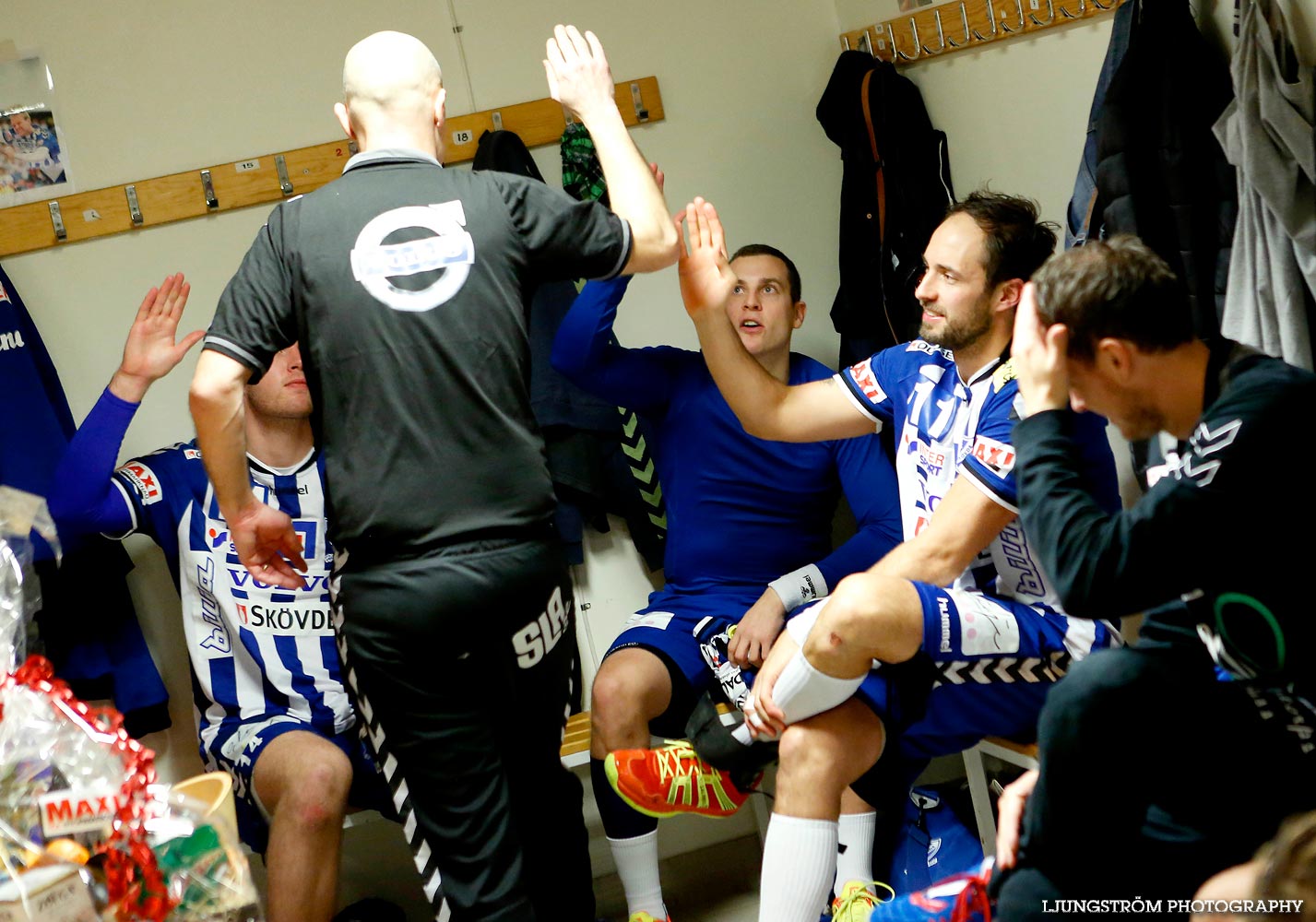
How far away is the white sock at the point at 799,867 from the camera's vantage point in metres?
2.07

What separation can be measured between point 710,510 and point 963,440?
75cm

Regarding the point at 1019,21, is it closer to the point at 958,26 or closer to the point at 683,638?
the point at 958,26

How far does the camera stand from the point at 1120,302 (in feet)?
5.00

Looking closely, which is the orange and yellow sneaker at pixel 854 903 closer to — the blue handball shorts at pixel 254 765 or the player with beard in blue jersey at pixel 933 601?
the player with beard in blue jersey at pixel 933 601

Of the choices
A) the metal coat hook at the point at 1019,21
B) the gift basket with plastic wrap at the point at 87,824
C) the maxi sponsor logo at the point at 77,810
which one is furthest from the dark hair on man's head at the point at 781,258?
the maxi sponsor logo at the point at 77,810

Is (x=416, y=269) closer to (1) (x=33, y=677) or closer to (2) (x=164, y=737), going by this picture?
(1) (x=33, y=677)

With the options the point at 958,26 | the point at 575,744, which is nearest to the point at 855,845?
the point at 575,744

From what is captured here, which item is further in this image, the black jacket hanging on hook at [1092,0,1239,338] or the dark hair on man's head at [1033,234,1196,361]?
the black jacket hanging on hook at [1092,0,1239,338]

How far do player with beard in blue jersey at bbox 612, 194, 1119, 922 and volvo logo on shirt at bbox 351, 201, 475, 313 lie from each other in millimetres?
540

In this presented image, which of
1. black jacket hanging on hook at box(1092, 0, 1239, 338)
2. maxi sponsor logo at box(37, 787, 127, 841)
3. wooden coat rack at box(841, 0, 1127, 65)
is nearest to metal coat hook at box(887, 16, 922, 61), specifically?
wooden coat rack at box(841, 0, 1127, 65)

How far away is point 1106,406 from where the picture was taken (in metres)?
1.57

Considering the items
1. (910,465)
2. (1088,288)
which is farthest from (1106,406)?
(910,465)

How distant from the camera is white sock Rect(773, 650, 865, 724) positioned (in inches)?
80.7

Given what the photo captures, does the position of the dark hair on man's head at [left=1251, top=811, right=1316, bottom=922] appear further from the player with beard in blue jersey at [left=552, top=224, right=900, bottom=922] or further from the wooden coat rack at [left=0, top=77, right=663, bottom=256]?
the wooden coat rack at [left=0, top=77, right=663, bottom=256]
